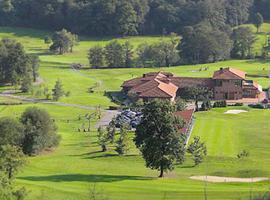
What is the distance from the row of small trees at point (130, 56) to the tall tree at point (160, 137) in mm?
80307

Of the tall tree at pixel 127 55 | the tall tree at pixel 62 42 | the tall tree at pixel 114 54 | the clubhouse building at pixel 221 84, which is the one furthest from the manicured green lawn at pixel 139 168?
the tall tree at pixel 62 42

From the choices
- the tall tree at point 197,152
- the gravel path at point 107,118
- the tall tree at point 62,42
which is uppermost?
the tall tree at point 62,42

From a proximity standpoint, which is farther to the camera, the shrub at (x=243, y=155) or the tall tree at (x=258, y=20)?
the tall tree at (x=258, y=20)

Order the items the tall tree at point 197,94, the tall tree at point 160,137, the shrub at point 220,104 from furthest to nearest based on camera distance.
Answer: the tall tree at point 197,94, the shrub at point 220,104, the tall tree at point 160,137

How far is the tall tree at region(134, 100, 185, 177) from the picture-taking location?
44.1 meters

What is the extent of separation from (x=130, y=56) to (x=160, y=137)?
8423cm

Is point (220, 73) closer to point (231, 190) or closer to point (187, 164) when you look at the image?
point (187, 164)

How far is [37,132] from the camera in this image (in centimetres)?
5691

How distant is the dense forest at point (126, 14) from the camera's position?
6196 inches

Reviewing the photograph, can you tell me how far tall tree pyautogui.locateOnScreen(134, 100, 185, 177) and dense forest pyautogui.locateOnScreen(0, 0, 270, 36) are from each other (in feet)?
362

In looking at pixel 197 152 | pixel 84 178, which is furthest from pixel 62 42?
pixel 84 178

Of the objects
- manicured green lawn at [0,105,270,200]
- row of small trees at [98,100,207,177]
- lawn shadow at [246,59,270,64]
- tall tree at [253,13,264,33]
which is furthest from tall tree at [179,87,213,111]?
tall tree at [253,13,264,33]

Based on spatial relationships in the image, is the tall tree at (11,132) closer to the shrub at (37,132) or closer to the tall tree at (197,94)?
the shrub at (37,132)

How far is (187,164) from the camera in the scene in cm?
4956
